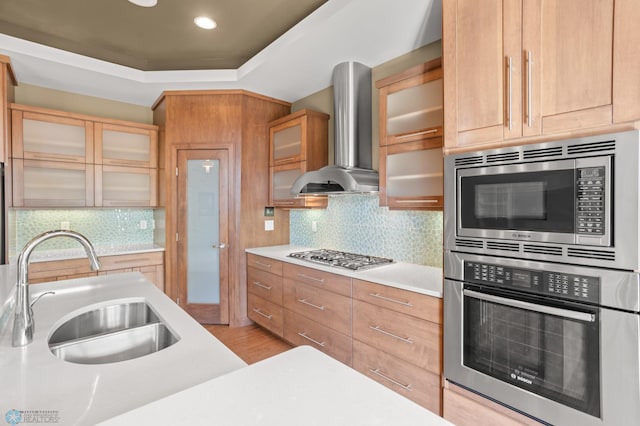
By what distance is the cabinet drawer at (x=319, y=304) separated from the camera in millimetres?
2477

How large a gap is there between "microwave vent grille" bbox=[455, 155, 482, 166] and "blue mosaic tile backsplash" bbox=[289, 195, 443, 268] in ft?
2.71

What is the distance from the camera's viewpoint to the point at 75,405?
79 cm

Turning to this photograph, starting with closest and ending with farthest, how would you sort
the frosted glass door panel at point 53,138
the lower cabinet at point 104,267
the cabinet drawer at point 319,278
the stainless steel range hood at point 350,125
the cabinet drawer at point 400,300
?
1. the cabinet drawer at point 400,300
2. the cabinet drawer at point 319,278
3. the stainless steel range hood at point 350,125
4. the lower cabinet at point 104,267
5. the frosted glass door panel at point 53,138

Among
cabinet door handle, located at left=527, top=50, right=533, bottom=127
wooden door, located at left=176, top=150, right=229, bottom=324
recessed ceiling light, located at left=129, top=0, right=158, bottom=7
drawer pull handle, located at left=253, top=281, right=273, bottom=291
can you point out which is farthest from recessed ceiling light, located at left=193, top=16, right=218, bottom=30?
drawer pull handle, located at left=253, top=281, right=273, bottom=291

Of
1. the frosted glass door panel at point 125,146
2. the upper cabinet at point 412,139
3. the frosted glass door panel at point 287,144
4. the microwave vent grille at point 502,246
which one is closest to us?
the microwave vent grille at point 502,246

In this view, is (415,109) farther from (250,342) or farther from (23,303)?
(250,342)

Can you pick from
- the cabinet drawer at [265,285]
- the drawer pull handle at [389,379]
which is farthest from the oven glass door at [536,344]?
the cabinet drawer at [265,285]

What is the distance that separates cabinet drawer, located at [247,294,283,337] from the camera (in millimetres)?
3214

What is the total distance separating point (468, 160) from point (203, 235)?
301 centimetres

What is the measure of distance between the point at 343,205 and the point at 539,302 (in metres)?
2.09

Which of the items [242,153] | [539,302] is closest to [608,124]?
[539,302]

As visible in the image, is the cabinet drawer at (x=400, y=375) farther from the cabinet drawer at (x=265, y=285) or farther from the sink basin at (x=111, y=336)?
the sink basin at (x=111, y=336)

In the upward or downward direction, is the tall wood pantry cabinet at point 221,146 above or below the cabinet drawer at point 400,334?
above

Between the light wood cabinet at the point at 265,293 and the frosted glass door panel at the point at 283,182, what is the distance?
755 millimetres
